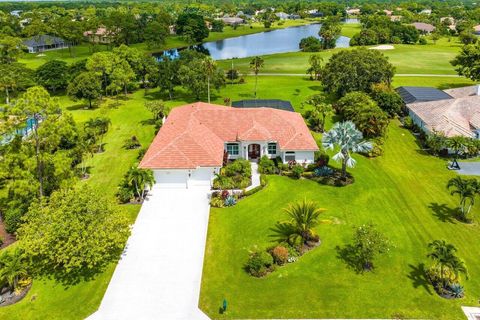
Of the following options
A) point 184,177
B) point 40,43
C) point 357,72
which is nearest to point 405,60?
point 357,72

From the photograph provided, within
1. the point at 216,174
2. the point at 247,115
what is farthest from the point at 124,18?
the point at 216,174

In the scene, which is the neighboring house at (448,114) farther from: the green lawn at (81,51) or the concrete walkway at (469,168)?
the green lawn at (81,51)

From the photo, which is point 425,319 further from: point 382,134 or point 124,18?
point 124,18

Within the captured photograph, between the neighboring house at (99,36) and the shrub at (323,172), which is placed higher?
the neighboring house at (99,36)

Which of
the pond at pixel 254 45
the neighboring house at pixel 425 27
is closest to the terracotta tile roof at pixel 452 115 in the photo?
the pond at pixel 254 45

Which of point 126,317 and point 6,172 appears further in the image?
point 6,172

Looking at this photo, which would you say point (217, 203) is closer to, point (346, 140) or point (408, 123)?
point (346, 140)

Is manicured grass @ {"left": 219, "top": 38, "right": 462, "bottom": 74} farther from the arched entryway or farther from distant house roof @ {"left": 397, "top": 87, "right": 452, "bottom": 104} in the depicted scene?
the arched entryway
